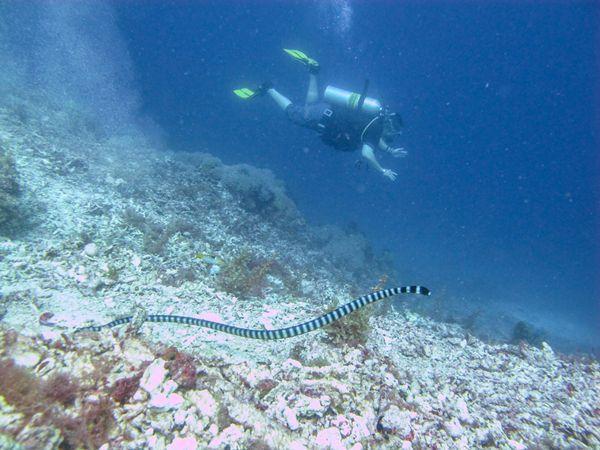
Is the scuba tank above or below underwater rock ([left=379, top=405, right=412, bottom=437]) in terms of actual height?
above

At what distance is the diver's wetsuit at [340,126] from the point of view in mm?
9477

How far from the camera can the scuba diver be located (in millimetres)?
9281

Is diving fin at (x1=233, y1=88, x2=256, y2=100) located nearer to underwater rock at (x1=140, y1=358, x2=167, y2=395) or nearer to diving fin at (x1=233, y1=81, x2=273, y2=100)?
diving fin at (x1=233, y1=81, x2=273, y2=100)

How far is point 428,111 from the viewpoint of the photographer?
5666 cm

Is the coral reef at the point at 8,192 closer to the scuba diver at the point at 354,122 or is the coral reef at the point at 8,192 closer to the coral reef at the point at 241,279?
the coral reef at the point at 241,279

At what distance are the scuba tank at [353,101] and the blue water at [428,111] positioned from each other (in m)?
11.8

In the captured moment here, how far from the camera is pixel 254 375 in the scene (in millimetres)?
3367

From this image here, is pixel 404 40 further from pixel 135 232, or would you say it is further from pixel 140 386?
pixel 140 386

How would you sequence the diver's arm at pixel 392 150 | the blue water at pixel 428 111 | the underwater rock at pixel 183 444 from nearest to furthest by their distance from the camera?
the underwater rock at pixel 183 444 → the diver's arm at pixel 392 150 → the blue water at pixel 428 111

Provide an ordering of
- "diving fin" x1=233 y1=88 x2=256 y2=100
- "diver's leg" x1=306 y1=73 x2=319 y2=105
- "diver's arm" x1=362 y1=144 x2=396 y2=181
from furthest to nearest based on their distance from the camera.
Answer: "diving fin" x1=233 y1=88 x2=256 y2=100 → "diver's leg" x1=306 y1=73 x2=319 y2=105 → "diver's arm" x1=362 y1=144 x2=396 y2=181

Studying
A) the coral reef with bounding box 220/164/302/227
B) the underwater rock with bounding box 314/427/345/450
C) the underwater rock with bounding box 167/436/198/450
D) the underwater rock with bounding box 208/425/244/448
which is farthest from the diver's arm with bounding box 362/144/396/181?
the underwater rock with bounding box 167/436/198/450

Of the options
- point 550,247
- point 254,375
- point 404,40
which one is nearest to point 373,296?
point 254,375

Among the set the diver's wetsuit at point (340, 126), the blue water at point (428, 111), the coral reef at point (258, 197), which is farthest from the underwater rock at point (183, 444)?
the blue water at point (428, 111)

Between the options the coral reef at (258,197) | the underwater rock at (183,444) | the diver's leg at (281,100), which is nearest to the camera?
the underwater rock at (183,444)
